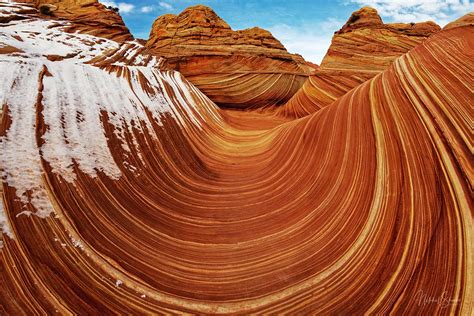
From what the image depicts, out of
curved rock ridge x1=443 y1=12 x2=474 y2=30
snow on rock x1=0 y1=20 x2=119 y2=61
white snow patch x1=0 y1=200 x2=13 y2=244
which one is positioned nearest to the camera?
white snow patch x1=0 y1=200 x2=13 y2=244

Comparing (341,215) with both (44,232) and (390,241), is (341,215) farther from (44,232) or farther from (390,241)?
(44,232)

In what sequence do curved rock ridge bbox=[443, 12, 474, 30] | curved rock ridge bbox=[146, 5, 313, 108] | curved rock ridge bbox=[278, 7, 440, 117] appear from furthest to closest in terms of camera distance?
1. curved rock ridge bbox=[146, 5, 313, 108]
2. curved rock ridge bbox=[278, 7, 440, 117]
3. curved rock ridge bbox=[443, 12, 474, 30]

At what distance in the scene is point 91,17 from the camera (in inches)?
290

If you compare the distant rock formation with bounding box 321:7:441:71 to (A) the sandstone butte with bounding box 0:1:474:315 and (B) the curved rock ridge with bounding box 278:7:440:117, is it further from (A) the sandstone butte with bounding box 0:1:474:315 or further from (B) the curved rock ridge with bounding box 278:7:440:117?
(A) the sandstone butte with bounding box 0:1:474:315

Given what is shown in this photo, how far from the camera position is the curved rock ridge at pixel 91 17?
673 centimetres

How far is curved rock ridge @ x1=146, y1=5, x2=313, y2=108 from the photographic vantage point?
23.5ft

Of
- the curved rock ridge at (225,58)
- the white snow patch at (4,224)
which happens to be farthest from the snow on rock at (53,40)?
the white snow patch at (4,224)

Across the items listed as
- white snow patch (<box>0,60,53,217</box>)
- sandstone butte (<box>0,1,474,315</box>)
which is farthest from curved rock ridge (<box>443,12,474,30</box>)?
white snow patch (<box>0,60,53,217</box>)

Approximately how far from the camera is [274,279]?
1663 mm

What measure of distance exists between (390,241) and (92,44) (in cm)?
585

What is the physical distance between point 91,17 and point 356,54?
668cm

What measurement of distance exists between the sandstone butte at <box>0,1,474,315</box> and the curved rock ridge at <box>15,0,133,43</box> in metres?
4.23

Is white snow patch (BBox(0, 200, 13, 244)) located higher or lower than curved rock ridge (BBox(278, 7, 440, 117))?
lower

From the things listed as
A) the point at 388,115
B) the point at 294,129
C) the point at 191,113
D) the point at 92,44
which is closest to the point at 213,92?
the point at 92,44
